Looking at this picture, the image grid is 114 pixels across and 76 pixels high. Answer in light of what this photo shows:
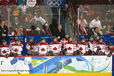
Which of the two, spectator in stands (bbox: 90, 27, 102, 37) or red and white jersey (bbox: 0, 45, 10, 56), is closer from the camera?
red and white jersey (bbox: 0, 45, 10, 56)

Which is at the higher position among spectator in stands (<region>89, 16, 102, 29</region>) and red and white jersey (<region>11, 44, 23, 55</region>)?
spectator in stands (<region>89, 16, 102, 29</region>)

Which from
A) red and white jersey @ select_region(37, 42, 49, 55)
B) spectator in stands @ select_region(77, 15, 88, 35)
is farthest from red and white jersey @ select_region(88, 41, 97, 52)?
red and white jersey @ select_region(37, 42, 49, 55)

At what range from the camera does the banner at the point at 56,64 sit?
29.0 ft

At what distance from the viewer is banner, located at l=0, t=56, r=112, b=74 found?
8.85 metres

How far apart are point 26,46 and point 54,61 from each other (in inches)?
62.1

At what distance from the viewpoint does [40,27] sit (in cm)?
1114

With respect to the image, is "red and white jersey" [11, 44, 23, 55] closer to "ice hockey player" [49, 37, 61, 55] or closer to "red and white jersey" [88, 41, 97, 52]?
"ice hockey player" [49, 37, 61, 55]

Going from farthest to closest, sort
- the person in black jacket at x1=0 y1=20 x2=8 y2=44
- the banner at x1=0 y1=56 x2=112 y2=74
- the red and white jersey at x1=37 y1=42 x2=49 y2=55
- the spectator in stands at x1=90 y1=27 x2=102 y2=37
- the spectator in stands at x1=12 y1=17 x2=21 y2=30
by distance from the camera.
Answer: the spectator in stands at x1=90 y1=27 x2=102 y2=37 → the spectator in stands at x1=12 y1=17 x2=21 y2=30 → the person in black jacket at x1=0 y1=20 x2=8 y2=44 → the red and white jersey at x1=37 y1=42 x2=49 y2=55 → the banner at x1=0 y1=56 x2=112 y2=74

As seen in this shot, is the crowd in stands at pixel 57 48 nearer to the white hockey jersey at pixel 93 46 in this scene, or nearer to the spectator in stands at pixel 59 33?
the white hockey jersey at pixel 93 46

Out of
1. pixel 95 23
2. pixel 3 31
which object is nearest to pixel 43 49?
pixel 3 31

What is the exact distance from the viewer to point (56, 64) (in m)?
8.99

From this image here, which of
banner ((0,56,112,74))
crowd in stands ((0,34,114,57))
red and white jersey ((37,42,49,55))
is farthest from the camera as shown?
red and white jersey ((37,42,49,55))

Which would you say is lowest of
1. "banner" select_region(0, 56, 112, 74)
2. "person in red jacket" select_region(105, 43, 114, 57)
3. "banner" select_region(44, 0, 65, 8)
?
"banner" select_region(0, 56, 112, 74)

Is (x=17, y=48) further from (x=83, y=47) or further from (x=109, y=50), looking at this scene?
(x=109, y=50)
